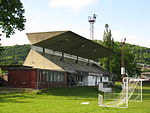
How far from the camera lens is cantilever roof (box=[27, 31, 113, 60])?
135 feet

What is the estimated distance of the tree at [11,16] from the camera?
96.6 feet

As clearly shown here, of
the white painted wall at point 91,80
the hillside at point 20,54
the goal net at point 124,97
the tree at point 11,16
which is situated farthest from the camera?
the hillside at point 20,54

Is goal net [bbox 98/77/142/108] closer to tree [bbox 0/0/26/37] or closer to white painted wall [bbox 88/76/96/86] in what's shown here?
tree [bbox 0/0/26/37]

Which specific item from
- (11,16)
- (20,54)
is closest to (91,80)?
(11,16)

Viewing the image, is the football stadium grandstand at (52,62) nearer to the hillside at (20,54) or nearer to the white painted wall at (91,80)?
the white painted wall at (91,80)

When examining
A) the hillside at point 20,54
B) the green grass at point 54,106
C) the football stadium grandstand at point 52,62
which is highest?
the hillside at point 20,54

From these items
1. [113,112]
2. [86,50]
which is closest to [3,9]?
[113,112]

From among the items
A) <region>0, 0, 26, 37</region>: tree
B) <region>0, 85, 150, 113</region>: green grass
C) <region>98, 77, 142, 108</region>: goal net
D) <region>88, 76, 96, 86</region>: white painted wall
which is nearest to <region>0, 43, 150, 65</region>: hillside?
<region>88, 76, 96, 86</region>: white painted wall

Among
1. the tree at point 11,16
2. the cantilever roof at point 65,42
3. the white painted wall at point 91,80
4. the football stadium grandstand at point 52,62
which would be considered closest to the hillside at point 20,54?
the white painted wall at point 91,80

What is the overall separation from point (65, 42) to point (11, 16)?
695 inches

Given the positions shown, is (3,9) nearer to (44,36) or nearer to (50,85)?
(44,36)

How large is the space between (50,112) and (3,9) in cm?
1726

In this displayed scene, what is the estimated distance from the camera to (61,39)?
4394 centimetres

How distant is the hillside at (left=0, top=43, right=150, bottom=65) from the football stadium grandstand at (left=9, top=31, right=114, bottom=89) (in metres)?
48.1
